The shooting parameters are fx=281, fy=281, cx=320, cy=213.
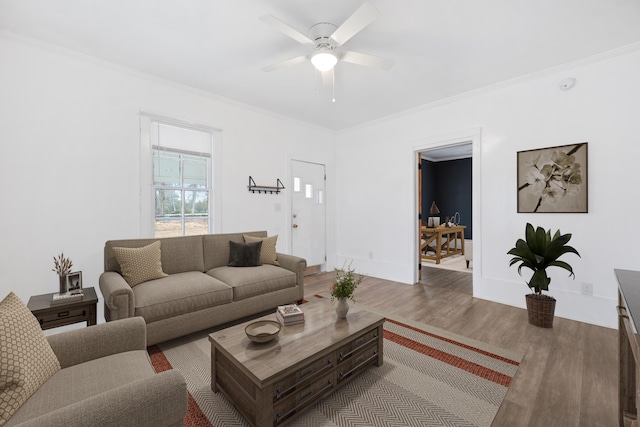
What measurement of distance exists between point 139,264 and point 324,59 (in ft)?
8.53

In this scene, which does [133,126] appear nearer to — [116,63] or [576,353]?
[116,63]

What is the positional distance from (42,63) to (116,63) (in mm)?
619

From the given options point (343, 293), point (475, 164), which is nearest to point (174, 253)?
point (343, 293)

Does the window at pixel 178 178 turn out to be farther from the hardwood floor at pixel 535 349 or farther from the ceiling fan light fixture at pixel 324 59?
the ceiling fan light fixture at pixel 324 59

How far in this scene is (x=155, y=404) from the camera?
3.46ft

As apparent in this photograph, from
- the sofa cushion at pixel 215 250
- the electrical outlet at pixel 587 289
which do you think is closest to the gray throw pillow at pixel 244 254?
the sofa cushion at pixel 215 250

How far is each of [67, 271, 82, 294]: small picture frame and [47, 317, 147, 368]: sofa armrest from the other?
3.77ft

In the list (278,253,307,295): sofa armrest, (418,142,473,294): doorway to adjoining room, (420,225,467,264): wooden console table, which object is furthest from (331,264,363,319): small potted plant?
(418,142,473,294): doorway to adjoining room

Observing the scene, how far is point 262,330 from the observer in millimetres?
1852

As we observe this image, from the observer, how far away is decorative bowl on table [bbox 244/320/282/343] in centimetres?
173

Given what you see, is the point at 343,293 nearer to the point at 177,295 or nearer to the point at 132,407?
the point at 132,407

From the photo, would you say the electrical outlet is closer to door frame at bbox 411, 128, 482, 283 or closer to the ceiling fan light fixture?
door frame at bbox 411, 128, 482, 283

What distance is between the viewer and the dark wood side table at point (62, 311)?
82.8 inches

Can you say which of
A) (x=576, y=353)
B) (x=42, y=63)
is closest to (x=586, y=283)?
(x=576, y=353)
